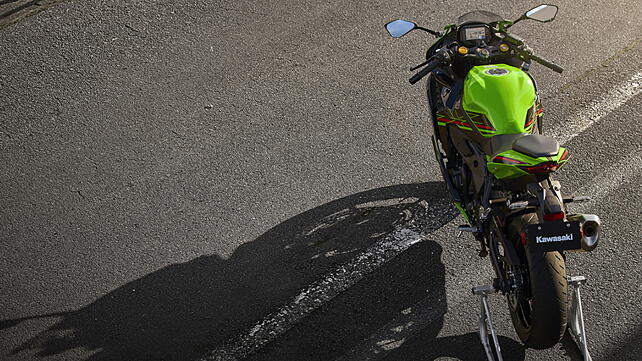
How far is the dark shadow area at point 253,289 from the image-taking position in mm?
4617

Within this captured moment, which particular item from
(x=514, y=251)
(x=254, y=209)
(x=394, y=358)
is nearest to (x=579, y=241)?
(x=514, y=251)

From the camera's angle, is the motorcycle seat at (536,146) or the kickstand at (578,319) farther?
the kickstand at (578,319)

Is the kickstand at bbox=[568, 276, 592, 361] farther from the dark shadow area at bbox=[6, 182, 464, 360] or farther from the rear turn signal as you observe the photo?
the dark shadow area at bbox=[6, 182, 464, 360]

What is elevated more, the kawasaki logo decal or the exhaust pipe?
the kawasaki logo decal

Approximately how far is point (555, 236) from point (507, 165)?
1.51 feet

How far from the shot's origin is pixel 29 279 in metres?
5.07

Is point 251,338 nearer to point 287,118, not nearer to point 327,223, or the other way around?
point 327,223

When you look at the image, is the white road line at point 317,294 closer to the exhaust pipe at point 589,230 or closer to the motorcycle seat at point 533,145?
the motorcycle seat at point 533,145

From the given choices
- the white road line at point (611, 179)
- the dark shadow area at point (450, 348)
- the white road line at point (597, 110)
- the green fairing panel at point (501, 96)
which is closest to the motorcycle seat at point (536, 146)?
the green fairing panel at point (501, 96)

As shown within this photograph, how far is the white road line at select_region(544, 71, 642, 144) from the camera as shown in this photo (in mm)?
5918

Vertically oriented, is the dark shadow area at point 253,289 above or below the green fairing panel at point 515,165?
below

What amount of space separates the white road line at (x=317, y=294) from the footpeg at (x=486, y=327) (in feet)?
2.93

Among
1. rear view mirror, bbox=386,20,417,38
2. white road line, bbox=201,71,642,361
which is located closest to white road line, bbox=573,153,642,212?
white road line, bbox=201,71,642,361

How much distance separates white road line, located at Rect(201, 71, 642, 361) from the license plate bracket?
57.8 inches
